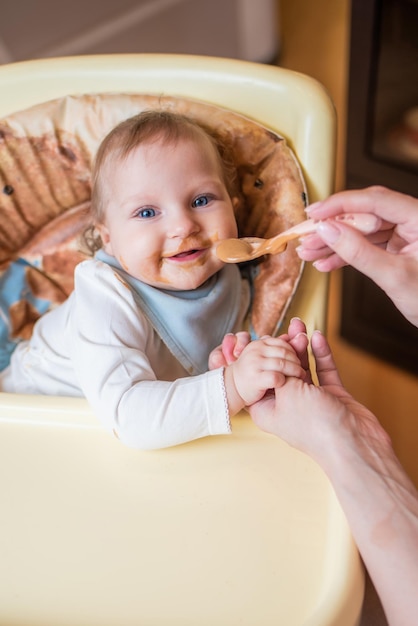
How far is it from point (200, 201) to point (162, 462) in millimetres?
289

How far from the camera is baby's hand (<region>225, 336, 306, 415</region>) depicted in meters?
0.73

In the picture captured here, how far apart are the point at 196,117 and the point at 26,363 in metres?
0.38

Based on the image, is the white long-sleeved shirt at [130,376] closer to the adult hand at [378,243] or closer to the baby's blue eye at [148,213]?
the baby's blue eye at [148,213]

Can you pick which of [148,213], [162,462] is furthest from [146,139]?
[162,462]

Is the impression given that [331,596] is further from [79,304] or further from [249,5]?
[249,5]

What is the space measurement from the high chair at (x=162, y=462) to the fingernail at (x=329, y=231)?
17 cm

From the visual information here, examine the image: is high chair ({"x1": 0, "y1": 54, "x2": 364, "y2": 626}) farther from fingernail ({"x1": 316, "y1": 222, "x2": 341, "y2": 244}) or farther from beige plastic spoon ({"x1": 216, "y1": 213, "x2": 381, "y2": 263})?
fingernail ({"x1": 316, "y1": 222, "x2": 341, "y2": 244})

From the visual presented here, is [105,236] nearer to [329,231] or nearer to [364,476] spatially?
[329,231]

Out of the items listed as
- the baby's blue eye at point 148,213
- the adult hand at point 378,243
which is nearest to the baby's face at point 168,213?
the baby's blue eye at point 148,213

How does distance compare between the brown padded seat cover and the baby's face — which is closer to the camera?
the baby's face

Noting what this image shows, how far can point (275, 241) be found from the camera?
81cm

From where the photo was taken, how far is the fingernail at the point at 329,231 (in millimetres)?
717

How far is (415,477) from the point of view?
1439 mm

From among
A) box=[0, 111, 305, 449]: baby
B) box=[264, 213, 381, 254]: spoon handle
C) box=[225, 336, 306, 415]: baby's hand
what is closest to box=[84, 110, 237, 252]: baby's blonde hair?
box=[0, 111, 305, 449]: baby
